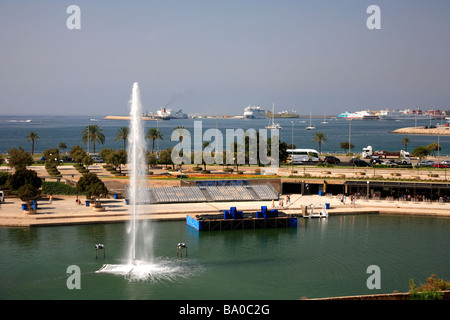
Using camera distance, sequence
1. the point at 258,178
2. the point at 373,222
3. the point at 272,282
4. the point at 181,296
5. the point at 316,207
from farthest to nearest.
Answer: the point at 258,178
the point at 316,207
the point at 373,222
the point at 272,282
the point at 181,296

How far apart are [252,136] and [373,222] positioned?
82.7 ft

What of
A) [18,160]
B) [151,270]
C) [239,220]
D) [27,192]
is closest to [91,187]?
[27,192]

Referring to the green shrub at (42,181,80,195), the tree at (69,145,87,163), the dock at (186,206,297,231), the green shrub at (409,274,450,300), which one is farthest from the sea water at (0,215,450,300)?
the tree at (69,145,87,163)

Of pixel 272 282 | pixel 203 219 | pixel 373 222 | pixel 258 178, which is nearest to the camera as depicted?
pixel 272 282

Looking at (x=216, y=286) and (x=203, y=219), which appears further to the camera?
(x=203, y=219)

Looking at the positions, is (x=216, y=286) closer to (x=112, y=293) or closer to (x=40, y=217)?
(x=112, y=293)

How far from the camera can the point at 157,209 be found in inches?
1900

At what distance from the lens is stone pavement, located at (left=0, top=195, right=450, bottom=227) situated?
143ft

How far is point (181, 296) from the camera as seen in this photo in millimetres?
27344

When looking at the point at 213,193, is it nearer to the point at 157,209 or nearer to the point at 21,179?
the point at 157,209

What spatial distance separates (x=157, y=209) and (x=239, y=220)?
8873 millimetres

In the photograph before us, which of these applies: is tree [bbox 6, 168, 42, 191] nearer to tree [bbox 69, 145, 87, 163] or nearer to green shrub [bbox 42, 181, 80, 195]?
green shrub [bbox 42, 181, 80, 195]

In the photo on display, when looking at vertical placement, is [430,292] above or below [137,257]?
above

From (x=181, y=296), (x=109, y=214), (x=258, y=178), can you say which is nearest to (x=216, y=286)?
(x=181, y=296)
